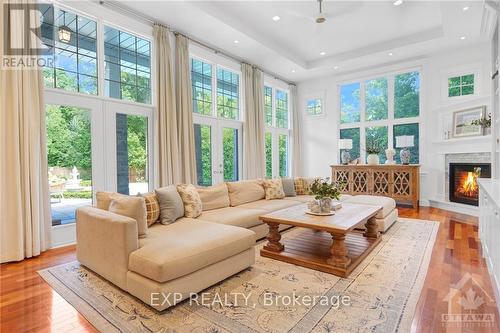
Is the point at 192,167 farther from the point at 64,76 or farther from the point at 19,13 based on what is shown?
the point at 19,13

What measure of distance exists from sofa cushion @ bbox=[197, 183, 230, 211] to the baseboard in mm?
4700

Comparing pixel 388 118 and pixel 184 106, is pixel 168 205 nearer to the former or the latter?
pixel 184 106

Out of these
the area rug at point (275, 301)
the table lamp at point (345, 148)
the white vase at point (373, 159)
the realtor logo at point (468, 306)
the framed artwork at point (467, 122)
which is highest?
the framed artwork at point (467, 122)

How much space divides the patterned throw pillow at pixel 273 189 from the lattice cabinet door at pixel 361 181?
2626 mm

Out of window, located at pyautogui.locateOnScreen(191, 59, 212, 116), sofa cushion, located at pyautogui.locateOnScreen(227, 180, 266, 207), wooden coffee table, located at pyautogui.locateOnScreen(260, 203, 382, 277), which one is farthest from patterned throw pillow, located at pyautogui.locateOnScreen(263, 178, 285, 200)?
window, located at pyautogui.locateOnScreen(191, 59, 212, 116)

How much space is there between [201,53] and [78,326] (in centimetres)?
488

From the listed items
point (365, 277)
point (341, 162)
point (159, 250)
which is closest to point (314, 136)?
point (341, 162)

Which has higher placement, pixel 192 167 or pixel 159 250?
pixel 192 167

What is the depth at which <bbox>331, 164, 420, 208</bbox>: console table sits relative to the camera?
19.3 ft

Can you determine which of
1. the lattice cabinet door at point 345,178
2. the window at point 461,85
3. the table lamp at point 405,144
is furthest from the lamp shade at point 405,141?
the lattice cabinet door at point 345,178

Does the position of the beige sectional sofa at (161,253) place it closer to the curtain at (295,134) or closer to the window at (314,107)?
the curtain at (295,134)

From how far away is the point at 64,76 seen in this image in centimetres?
368

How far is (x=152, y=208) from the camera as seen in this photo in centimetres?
295

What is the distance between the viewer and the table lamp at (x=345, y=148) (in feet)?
22.7
